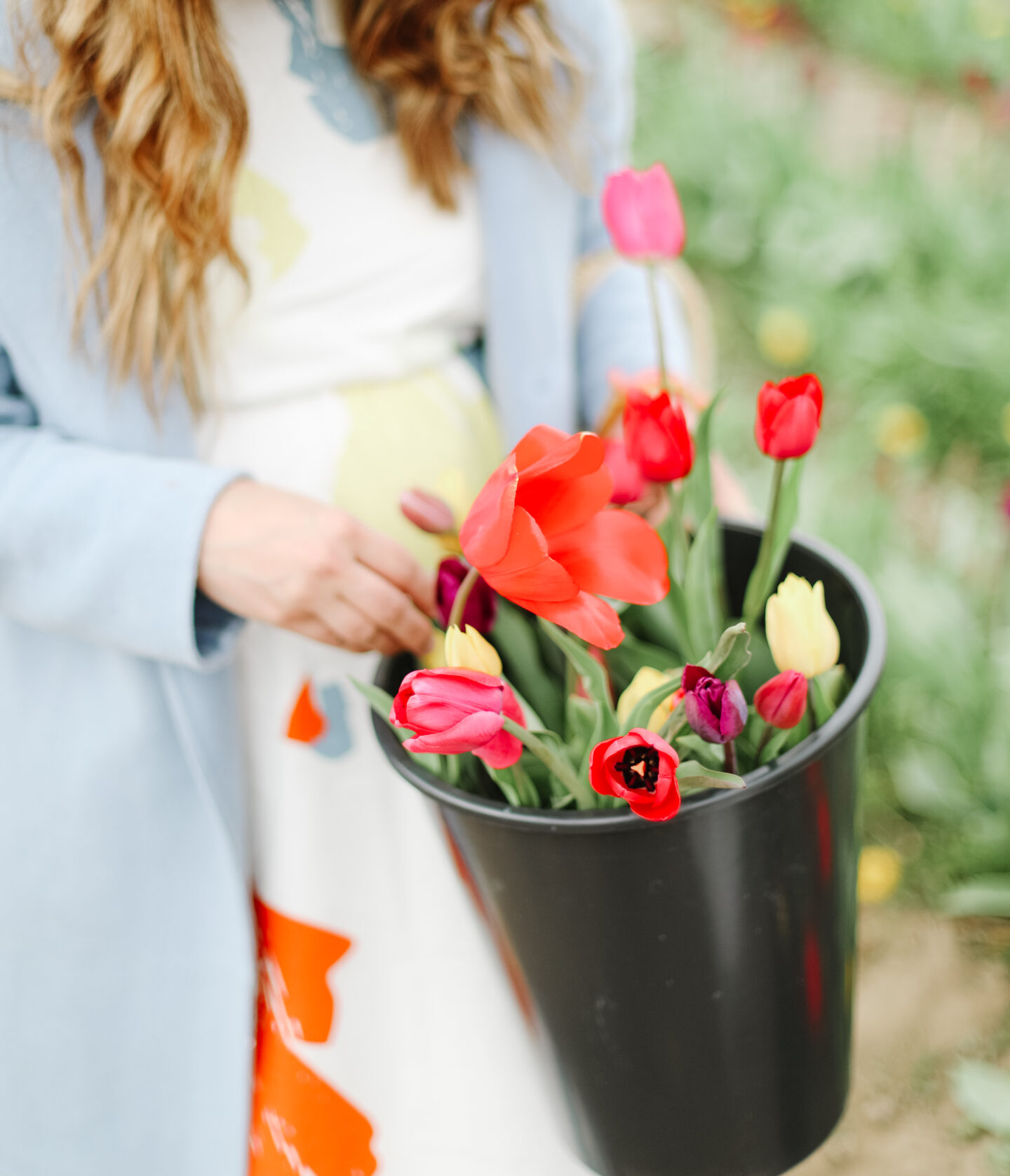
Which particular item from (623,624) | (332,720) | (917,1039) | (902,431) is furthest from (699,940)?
(902,431)

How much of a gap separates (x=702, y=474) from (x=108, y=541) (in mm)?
378

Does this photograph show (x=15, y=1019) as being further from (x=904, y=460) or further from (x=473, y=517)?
(x=904, y=460)

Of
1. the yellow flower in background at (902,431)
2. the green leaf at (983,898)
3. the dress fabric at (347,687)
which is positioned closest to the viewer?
the dress fabric at (347,687)

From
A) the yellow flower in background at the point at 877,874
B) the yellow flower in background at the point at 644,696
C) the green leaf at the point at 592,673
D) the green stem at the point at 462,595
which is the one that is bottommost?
the yellow flower in background at the point at 877,874

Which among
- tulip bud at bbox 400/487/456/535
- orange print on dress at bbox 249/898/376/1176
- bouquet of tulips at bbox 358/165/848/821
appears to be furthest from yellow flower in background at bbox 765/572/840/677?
orange print on dress at bbox 249/898/376/1176

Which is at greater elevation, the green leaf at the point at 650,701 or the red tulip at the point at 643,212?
the red tulip at the point at 643,212

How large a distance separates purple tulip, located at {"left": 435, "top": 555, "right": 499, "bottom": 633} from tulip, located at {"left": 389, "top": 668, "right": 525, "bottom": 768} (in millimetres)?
132

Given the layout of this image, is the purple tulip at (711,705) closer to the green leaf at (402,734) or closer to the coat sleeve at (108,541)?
the green leaf at (402,734)

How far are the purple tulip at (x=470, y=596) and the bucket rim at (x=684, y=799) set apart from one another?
77mm

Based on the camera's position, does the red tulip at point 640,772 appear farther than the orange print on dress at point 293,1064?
No

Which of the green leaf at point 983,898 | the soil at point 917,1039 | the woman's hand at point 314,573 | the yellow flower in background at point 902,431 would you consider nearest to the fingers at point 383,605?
the woman's hand at point 314,573

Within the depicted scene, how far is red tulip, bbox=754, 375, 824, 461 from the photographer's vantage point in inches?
20.7

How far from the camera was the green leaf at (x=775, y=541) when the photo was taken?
0.59 meters

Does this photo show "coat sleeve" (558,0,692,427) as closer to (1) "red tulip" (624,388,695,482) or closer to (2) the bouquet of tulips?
(2) the bouquet of tulips
